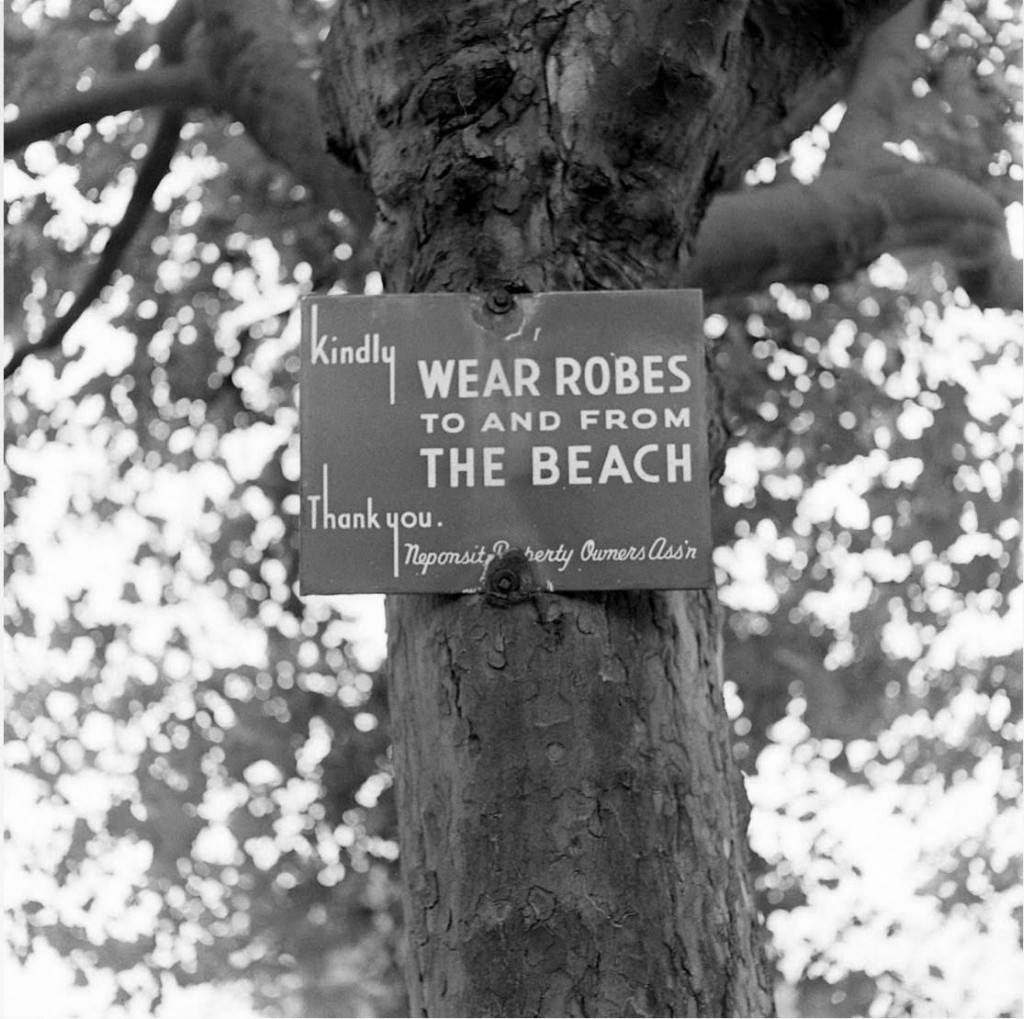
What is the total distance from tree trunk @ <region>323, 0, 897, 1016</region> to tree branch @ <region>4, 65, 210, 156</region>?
2.02m

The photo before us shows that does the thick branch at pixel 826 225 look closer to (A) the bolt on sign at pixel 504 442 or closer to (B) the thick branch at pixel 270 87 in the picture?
(B) the thick branch at pixel 270 87

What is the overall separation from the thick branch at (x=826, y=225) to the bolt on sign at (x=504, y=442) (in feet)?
5.66

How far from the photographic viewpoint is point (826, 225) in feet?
12.0

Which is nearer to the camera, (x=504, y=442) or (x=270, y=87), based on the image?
(x=504, y=442)

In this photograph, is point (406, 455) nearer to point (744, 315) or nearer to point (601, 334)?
point (601, 334)

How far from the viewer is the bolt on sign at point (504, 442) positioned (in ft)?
5.74

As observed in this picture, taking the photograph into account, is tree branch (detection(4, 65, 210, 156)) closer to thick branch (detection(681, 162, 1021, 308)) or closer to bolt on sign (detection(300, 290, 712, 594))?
thick branch (detection(681, 162, 1021, 308))

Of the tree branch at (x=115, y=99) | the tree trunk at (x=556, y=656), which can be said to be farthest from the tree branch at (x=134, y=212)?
the tree trunk at (x=556, y=656)

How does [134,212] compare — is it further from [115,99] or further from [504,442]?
[504,442]

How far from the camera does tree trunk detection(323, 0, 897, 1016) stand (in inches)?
62.4

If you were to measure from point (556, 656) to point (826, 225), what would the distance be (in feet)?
7.61

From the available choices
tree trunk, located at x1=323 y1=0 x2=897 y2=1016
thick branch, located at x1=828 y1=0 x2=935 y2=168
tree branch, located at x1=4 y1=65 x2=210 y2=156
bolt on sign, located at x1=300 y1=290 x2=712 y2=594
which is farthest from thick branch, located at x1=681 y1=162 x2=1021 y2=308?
bolt on sign, located at x1=300 y1=290 x2=712 y2=594

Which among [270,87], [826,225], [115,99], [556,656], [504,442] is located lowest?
[556,656]

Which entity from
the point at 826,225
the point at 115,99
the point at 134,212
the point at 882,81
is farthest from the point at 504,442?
the point at 134,212
